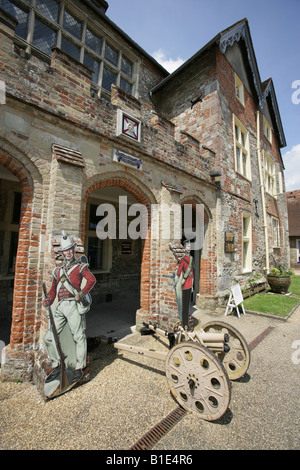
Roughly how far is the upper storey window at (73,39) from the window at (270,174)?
9.90 meters

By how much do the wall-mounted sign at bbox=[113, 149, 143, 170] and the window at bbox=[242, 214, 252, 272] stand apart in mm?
6730

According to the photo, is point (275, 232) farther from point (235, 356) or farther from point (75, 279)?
point (75, 279)

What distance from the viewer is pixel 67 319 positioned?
3.25 metres

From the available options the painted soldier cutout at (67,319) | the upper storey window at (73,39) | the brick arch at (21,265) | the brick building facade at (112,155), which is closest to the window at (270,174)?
the brick building facade at (112,155)

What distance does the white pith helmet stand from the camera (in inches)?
131

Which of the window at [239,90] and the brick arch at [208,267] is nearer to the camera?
the brick arch at [208,267]

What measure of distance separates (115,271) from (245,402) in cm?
655

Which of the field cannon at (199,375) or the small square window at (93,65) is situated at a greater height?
the small square window at (93,65)

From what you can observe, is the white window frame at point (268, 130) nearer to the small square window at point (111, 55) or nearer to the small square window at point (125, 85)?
the small square window at point (125, 85)

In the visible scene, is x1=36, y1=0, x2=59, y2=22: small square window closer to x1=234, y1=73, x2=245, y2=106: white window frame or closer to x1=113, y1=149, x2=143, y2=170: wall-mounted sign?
x1=113, y1=149, x2=143, y2=170: wall-mounted sign

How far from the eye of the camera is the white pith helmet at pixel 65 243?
10.9ft

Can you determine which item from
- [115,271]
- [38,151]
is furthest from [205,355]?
[115,271]

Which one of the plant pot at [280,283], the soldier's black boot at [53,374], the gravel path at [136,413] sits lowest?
the gravel path at [136,413]
